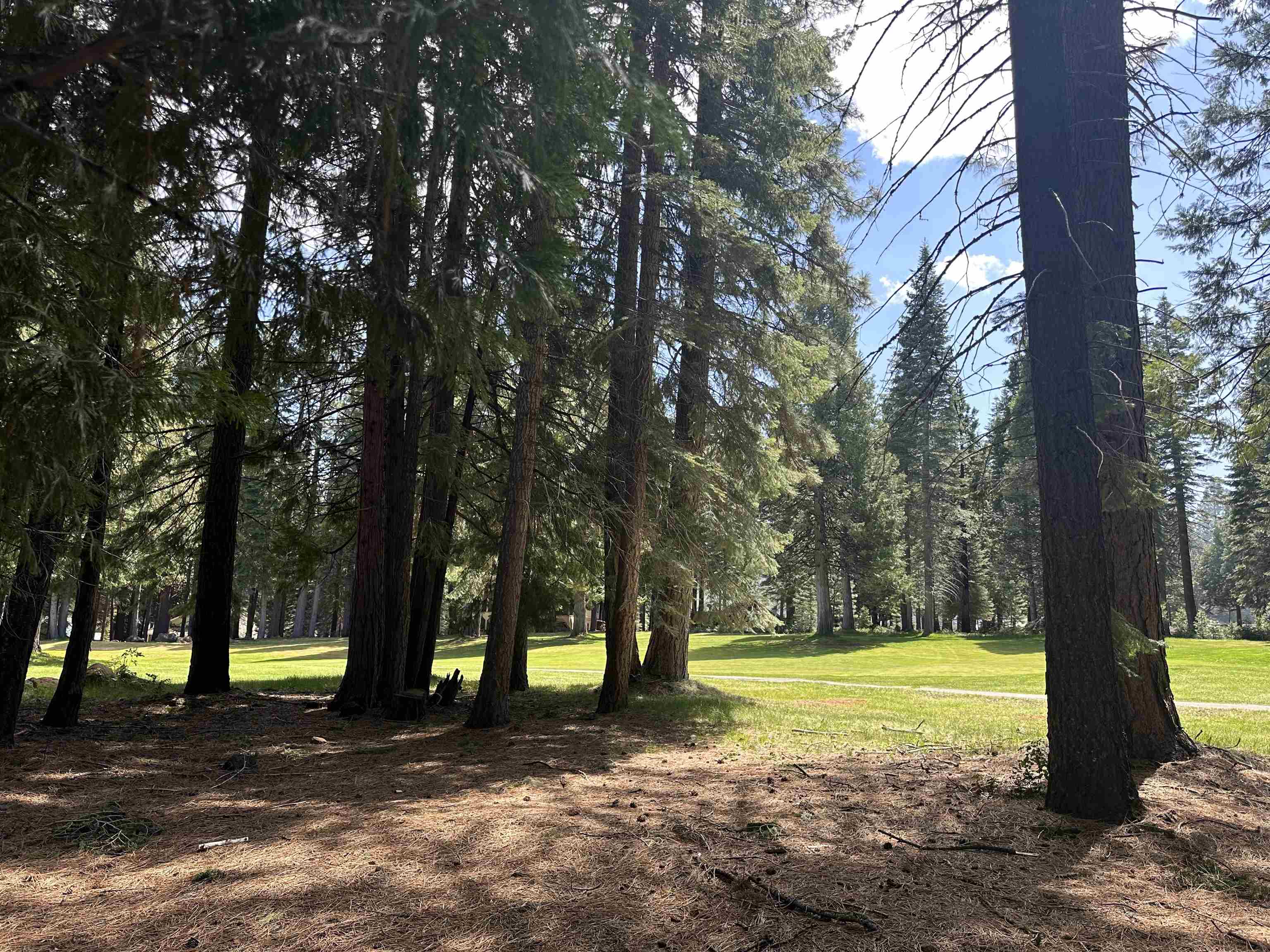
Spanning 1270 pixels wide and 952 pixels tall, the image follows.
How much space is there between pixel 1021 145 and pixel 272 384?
708cm

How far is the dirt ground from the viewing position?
3.17m

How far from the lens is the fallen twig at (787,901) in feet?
10.8

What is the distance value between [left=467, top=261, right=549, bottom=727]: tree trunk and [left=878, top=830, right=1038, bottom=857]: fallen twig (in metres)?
5.33

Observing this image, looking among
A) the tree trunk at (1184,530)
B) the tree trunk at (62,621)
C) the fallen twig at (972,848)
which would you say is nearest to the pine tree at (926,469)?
the tree trunk at (1184,530)

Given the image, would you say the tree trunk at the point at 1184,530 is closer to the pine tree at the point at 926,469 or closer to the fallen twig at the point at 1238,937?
the pine tree at the point at 926,469

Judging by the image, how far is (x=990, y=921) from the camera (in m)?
3.32

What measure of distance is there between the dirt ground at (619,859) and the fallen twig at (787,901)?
0.02m

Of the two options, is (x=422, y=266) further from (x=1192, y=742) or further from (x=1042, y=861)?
(x=1192, y=742)

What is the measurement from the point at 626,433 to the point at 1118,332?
5.85 metres

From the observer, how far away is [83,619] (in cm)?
746

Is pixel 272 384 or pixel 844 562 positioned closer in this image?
pixel 272 384

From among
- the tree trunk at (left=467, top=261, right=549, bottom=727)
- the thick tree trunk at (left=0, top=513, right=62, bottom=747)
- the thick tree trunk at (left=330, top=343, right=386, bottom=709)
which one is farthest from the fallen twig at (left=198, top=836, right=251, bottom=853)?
the thick tree trunk at (left=330, top=343, right=386, bottom=709)

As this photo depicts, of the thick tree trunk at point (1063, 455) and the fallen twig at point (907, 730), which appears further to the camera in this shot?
the fallen twig at point (907, 730)

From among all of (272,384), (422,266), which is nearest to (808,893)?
(422,266)
